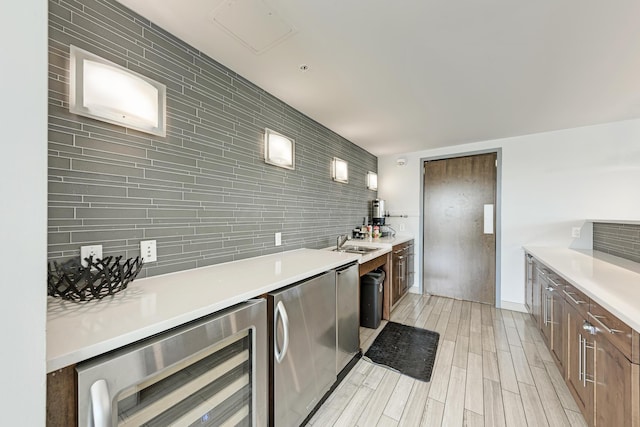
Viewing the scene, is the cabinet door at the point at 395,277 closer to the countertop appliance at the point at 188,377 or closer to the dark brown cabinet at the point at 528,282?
the dark brown cabinet at the point at 528,282

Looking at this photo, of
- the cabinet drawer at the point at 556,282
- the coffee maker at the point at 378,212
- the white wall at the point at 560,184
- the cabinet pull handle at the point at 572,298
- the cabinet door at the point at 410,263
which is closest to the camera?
the cabinet pull handle at the point at 572,298

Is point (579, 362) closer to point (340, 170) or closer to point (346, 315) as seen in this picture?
point (346, 315)

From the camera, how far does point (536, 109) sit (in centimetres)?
237

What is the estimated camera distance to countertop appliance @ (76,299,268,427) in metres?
0.66

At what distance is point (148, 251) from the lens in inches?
51.9

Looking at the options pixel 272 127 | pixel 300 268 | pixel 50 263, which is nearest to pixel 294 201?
pixel 272 127

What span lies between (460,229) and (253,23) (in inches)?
140

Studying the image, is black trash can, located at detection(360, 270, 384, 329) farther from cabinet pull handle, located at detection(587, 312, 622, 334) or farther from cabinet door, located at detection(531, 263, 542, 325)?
cabinet pull handle, located at detection(587, 312, 622, 334)

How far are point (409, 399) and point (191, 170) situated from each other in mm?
2115

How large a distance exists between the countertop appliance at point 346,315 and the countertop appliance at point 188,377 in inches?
Result: 29.4

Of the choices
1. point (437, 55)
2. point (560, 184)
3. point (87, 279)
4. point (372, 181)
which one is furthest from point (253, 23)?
point (560, 184)

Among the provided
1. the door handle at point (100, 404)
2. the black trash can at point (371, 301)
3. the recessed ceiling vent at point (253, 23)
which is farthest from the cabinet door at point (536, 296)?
the door handle at point (100, 404)

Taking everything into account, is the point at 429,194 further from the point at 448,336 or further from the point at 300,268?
the point at 300,268

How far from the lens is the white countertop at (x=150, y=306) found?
0.67 metres
